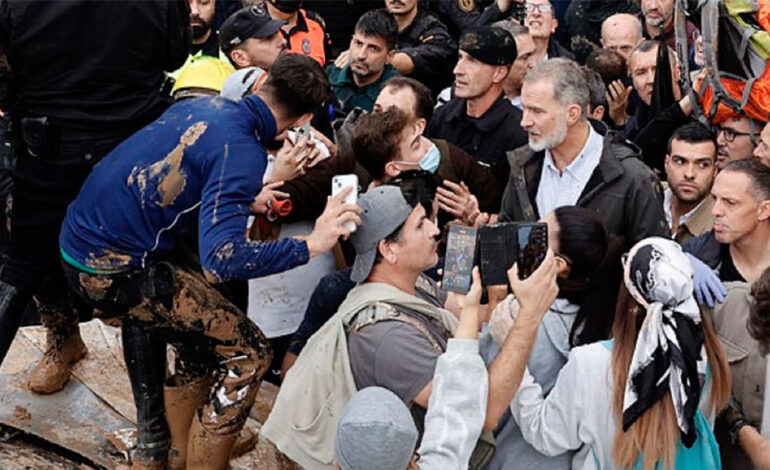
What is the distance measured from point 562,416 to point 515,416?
185 millimetres

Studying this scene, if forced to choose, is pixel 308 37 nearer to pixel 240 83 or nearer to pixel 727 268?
pixel 240 83

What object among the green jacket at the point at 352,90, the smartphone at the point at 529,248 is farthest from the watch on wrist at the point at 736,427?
the green jacket at the point at 352,90

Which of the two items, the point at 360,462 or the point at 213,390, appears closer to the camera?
the point at 360,462

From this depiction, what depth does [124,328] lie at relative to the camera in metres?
4.09

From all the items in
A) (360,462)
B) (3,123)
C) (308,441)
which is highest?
(360,462)

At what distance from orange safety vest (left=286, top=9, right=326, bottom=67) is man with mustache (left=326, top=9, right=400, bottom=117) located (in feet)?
0.80

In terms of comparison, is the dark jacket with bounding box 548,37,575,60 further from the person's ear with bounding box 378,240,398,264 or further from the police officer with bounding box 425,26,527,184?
the person's ear with bounding box 378,240,398,264

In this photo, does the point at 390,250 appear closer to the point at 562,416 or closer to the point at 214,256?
the point at 214,256

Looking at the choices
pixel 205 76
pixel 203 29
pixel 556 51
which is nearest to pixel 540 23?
pixel 556 51

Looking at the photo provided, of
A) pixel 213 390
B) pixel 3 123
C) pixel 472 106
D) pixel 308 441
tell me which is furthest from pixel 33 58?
pixel 472 106

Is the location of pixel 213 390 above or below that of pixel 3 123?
below

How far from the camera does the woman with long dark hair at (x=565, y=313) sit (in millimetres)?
3100

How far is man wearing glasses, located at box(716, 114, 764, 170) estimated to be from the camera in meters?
4.95

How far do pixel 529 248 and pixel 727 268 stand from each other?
1.50m
